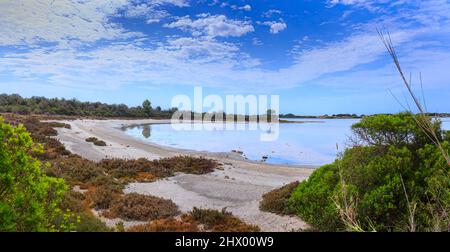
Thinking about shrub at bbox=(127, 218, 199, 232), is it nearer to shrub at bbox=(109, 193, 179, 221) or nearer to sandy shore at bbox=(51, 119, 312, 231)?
shrub at bbox=(109, 193, 179, 221)

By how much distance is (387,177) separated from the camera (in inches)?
235

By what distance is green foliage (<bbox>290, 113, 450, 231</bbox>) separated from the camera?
5668 mm

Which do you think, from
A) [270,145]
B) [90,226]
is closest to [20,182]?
[90,226]

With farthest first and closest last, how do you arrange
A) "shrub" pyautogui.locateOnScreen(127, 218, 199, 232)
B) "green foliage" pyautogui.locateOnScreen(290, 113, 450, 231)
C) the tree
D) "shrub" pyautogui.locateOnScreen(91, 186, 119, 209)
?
the tree < "shrub" pyautogui.locateOnScreen(91, 186, 119, 209) < "shrub" pyautogui.locateOnScreen(127, 218, 199, 232) < "green foliage" pyautogui.locateOnScreen(290, 113, 450, 231)

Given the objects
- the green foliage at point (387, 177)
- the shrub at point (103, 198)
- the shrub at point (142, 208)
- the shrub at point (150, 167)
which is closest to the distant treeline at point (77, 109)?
the shrub at point (150, 167)

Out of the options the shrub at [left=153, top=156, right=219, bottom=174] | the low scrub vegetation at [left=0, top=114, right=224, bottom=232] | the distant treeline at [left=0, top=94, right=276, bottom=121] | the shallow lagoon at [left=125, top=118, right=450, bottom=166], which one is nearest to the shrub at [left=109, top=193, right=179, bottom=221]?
the low scrub vegetation at [left=0, top=114, right=224, bottom=232]

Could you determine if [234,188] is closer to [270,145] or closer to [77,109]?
[270,145]

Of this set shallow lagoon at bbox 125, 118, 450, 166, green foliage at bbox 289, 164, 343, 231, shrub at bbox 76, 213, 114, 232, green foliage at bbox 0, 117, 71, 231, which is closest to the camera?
green foliage at bbox 0, 117, 71, 231

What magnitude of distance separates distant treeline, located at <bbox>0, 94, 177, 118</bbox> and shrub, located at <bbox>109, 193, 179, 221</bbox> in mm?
55175

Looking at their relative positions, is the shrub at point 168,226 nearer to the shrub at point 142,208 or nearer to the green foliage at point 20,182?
the shrub at point 142,208

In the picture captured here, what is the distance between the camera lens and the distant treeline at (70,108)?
2344 inches

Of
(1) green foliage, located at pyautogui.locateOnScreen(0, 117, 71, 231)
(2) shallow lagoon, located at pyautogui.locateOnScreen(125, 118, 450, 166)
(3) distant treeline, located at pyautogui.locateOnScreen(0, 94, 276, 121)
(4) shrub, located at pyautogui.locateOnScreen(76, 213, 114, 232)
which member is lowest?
(2) shallow lagoon, located at pyautogui.locateOnScreen(125, 118, 450, 166)

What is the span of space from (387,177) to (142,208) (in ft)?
23.7
